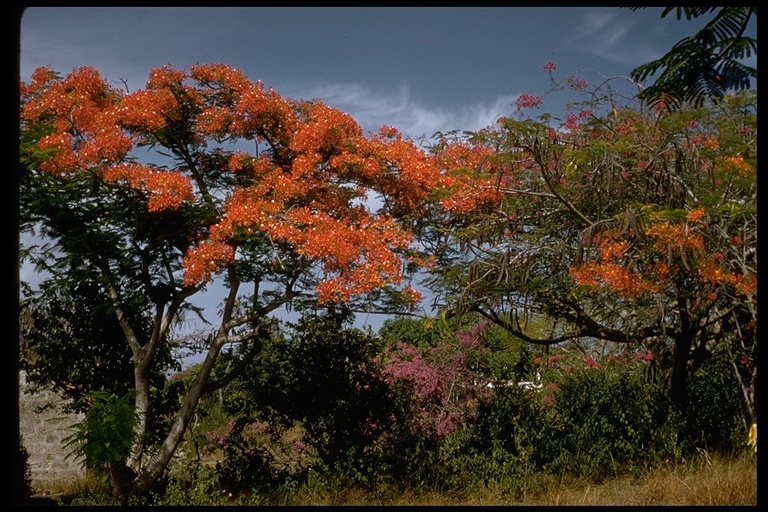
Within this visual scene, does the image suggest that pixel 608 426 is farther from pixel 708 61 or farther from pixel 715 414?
pixel 708 61

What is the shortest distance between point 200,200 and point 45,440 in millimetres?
5119

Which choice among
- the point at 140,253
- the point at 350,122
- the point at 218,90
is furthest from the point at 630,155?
the point at 140,253

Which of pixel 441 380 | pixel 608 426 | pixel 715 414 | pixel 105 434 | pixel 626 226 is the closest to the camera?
pixel 626 226

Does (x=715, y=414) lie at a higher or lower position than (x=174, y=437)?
higher

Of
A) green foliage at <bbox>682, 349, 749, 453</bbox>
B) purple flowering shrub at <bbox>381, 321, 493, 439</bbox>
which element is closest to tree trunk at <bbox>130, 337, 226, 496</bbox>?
purple flowering shrub at <bbox>381, 321, 493, 439</bbox>

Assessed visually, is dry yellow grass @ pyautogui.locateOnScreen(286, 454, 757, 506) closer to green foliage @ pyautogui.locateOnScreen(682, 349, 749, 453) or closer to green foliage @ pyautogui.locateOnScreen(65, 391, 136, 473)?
green foliage @ pyautogui.locateOnScreen(682, 349, 749, 453)

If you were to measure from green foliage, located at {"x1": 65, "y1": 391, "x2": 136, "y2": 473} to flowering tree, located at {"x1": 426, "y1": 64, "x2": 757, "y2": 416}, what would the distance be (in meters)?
3.89

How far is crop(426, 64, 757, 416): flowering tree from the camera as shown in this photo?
203 inches

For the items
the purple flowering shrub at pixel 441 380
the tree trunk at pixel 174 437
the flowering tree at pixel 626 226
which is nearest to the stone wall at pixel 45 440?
the tree trunk at pixel 174 437

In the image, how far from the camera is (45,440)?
10.5 m

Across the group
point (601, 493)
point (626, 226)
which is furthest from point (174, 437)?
point (626, 226)

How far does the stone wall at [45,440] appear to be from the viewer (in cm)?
1024
